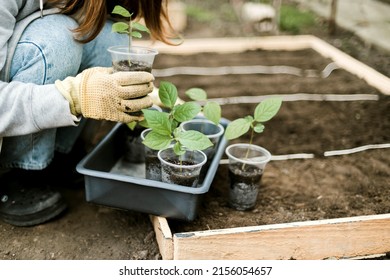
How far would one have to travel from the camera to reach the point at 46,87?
4.05 ft

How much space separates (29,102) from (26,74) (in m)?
0.14

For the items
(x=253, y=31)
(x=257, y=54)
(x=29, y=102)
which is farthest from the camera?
(x=253, y=31)

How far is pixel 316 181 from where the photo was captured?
1663 millimetres

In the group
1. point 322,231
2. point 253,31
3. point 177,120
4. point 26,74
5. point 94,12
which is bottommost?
point 253,31

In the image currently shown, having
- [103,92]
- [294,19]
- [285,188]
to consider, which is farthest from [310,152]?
[294,19]

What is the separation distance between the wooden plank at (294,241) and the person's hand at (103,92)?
40cm

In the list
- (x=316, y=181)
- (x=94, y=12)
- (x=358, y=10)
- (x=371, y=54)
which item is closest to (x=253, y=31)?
(x=358, y=10)

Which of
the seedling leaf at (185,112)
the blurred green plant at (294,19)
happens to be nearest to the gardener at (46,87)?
the seedling leaf at (185,112)

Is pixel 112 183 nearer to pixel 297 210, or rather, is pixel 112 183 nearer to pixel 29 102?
pixel 29 102

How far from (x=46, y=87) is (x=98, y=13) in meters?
0.27

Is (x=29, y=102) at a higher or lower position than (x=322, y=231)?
higher

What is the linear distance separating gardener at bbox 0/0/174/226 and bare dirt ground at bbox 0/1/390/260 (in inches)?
4.7

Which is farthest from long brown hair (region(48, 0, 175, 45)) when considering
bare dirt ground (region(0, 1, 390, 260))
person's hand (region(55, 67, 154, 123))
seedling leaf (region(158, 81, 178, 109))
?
bare dirt ground (region(0, 1, 390, 260))

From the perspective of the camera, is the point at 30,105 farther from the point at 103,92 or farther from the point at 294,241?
the point at 294,241
